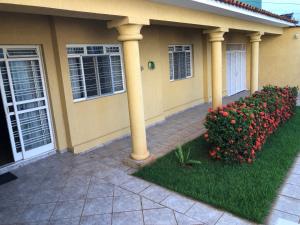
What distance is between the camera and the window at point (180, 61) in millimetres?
9422

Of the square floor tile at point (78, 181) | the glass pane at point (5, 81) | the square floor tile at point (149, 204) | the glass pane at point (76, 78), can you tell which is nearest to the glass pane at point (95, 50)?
the glass pane at point (76, 78)

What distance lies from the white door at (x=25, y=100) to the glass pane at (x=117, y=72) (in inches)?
75.2

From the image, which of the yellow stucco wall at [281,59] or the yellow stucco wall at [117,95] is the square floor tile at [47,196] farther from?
the yellow stucco wall at [281,59]

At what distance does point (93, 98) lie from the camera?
6410 millimetres

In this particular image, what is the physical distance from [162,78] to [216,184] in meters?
5.11

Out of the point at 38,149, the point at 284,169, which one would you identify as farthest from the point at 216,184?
the point at 38,149

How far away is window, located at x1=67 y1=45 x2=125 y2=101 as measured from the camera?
6074mm

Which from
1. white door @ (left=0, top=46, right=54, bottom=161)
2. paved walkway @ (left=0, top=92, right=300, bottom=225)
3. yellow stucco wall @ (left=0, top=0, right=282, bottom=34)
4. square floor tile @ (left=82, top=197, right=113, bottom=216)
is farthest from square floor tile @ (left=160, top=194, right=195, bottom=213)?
white door @ (left=0, top=46, right=54, bottom=161)

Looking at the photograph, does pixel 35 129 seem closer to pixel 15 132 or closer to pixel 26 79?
pixel 15 132

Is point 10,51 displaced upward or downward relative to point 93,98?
upward

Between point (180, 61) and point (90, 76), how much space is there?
4.43 meters

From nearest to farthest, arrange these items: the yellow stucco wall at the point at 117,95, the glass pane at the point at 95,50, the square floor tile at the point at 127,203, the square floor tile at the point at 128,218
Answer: the square floor tile at the point at 128,218 < the square floor tile at the point at 127,203 < the yellow stucco wall at the point at 117,95 < the glass pane at the point at 95,50

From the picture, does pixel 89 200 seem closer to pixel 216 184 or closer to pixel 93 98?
pixel 216 184

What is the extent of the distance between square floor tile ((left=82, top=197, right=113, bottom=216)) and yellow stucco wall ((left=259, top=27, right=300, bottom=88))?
1196 cm
